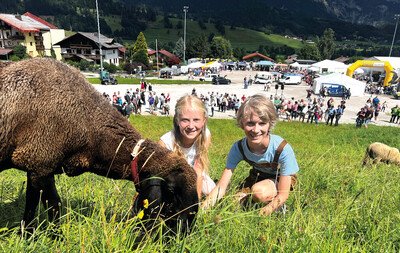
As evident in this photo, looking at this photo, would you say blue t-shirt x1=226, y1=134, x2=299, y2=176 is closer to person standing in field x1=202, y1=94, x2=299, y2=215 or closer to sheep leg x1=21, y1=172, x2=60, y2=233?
person standing in field x1=202, y1=94, x2=299, y2=215

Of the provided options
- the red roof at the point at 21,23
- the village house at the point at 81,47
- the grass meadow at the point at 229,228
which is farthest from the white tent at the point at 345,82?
the red roof at the point at 21,23

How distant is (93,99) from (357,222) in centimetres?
322

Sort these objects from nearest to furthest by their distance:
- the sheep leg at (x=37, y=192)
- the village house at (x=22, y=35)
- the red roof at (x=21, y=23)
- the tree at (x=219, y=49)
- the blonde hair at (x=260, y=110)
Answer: the sheep leg at (x=37, y=192)
the blonde hair at (x=260, y=110)
the red roof at (x=21, y=23)
the village house at (x=22, y=35)
the tree at (x=219, y=49)

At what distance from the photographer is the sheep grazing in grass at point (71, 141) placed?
292 cm

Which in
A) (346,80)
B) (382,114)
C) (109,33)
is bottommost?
(382,114)

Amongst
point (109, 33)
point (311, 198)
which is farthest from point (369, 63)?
point (109, 33)

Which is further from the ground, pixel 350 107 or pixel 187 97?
pixel 187 97

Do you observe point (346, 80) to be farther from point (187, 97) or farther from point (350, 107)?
point (187, 97)

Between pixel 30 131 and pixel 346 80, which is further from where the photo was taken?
pixel 346 80

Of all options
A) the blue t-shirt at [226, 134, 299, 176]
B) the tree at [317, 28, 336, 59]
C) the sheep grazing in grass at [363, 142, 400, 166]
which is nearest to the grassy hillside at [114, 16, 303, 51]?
the tree at [317, 28, 336, 59]

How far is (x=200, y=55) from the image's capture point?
340 feet

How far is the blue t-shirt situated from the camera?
3637mm

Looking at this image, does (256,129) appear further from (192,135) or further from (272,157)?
(192,135)

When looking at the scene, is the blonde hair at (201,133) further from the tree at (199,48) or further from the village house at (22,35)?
the tree at (199,48)
